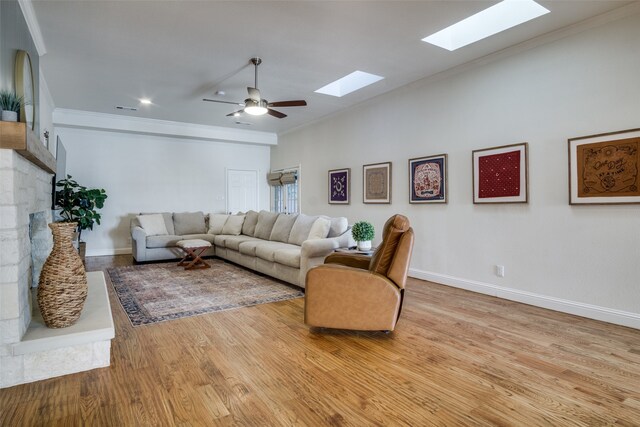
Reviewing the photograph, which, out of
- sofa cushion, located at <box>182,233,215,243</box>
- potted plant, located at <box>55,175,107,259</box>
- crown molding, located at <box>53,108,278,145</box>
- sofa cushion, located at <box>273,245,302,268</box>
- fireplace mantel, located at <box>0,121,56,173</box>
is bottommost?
sofa cushion, located at <box>273,245,302,268</box>

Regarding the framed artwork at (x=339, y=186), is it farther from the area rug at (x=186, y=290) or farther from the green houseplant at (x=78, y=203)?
the green houseplant at (x=78, y=203)

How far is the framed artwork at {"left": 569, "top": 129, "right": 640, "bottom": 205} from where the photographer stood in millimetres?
3025

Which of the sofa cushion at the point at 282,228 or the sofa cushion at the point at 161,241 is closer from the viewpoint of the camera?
the sofa cushion at the point at 282,228

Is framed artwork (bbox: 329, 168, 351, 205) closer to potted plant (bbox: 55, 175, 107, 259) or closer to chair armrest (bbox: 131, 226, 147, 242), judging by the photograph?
chair armrest (bbox: 131, 226, 147, 242)

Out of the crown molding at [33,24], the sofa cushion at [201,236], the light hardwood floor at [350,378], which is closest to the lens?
the light hardwood floor at [350,378]

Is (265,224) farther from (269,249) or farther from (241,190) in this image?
(241,190)

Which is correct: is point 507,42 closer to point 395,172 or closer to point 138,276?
point 395,172

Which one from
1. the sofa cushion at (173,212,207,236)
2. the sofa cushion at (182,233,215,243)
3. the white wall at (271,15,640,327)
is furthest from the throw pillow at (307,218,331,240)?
the sofa cushion at (173,212,207,236)

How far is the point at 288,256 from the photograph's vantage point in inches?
171

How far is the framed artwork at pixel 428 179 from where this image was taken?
183 inches

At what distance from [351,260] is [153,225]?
4816 millimetres

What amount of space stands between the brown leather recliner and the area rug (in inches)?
46.7

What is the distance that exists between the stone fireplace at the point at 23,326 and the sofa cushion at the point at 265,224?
340 cm

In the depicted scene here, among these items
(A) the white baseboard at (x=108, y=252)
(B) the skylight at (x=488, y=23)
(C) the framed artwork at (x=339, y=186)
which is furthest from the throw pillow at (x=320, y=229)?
(A) the white baseboard at (x=108, y=252)
